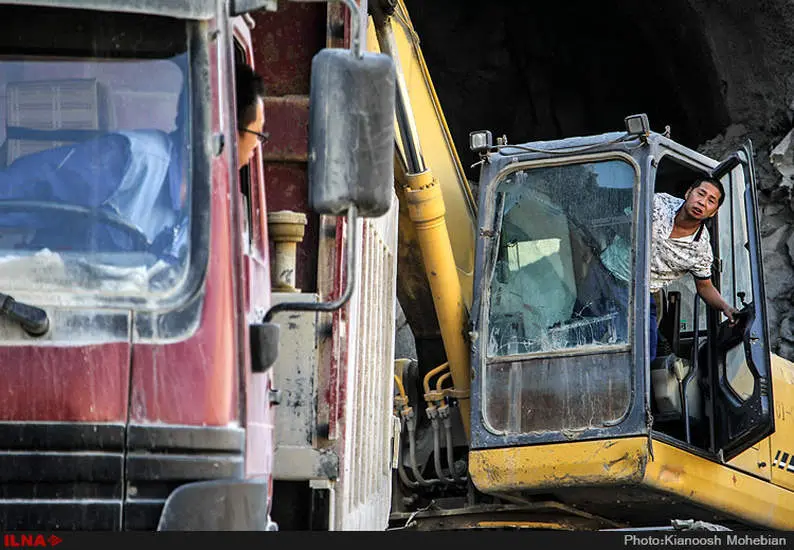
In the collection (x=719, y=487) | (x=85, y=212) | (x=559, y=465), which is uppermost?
(x=85, y=212)

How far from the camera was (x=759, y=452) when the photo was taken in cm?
764

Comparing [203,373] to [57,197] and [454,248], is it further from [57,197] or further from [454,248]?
[454,248]

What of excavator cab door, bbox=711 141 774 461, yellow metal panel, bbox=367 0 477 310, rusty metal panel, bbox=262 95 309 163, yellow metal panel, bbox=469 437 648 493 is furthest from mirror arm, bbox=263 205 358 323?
excavator cab door, bbox=711 141 774 461

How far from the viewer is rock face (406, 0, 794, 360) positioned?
38.6 ft

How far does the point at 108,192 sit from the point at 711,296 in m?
4.76

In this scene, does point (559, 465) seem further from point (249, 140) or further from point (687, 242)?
point (249, 140)

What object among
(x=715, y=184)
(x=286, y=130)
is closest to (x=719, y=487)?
(x=715, y=184)

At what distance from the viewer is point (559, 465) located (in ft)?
23.1

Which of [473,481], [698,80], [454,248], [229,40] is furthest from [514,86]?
[229,40]

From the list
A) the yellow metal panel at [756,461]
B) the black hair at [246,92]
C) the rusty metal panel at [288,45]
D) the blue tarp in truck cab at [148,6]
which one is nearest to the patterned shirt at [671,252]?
the yellow metal panel at [756,461]

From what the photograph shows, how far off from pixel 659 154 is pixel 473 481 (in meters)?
1.97

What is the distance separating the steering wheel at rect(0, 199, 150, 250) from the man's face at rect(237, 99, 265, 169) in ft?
1.66

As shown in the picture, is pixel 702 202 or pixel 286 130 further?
pixel 702 202

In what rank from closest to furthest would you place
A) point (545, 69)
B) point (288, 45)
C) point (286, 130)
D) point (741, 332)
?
point (286, 130) → point (288, 45) → point (741, 332) → point (545, 69)
